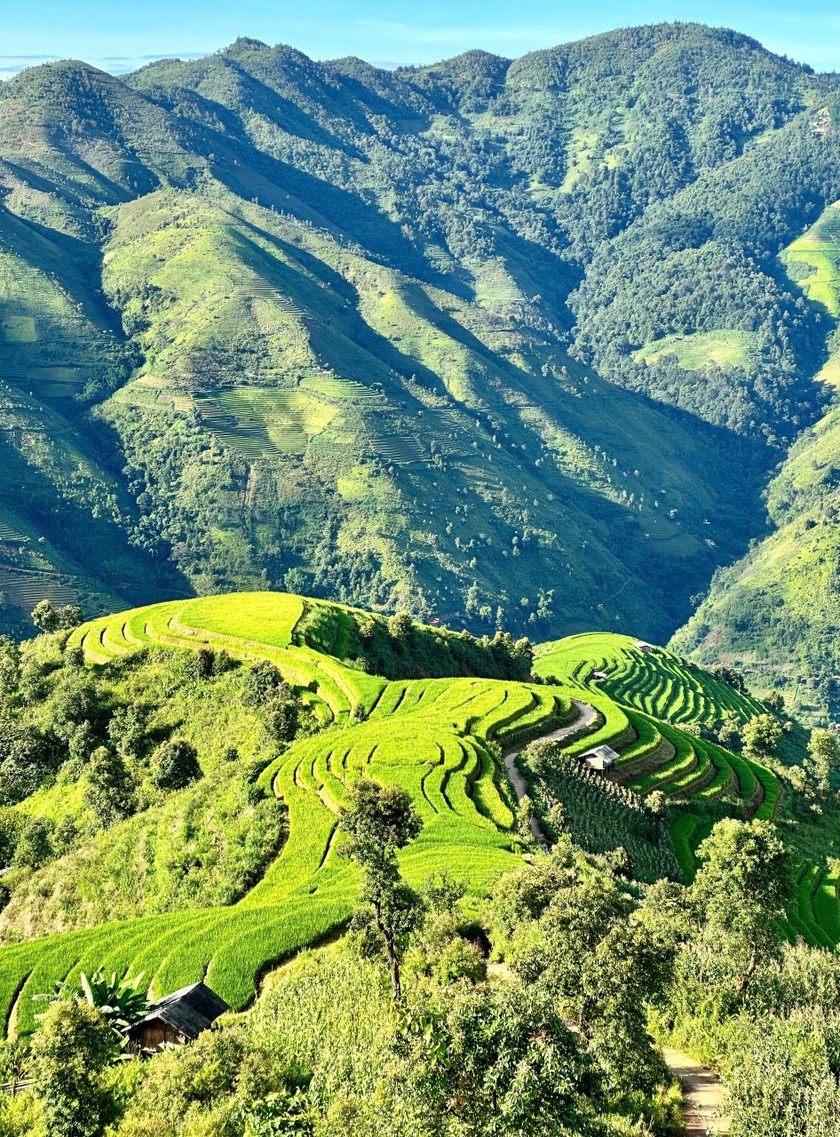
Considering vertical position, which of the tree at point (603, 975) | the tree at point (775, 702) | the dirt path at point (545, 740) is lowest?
the tree at point (775, 702)

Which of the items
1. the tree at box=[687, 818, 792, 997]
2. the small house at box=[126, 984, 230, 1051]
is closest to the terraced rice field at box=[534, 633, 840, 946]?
the tree at box=[687, 818, 792, 997]

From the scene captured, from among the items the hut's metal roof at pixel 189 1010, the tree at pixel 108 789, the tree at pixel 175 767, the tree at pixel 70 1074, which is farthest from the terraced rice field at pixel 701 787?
the tree at pixel 70 1074

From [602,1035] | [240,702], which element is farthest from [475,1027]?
[240,702]

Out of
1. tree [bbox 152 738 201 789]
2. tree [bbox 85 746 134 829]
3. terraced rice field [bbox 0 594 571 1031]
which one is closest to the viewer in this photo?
terraced rice field [bbox 0 594 571 1031]

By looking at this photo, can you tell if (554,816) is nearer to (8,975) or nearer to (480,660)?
(8,975)

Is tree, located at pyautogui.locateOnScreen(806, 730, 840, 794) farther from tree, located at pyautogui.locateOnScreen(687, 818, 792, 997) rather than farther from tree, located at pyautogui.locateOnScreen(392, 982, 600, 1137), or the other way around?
tree, located at pyautogui.locateOnScreen(392, 982, 600, 1137)

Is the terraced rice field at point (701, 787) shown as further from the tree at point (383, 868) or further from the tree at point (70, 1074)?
the tree at point (70, 1074)

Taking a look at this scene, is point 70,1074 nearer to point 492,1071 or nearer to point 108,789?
point 492,1071
